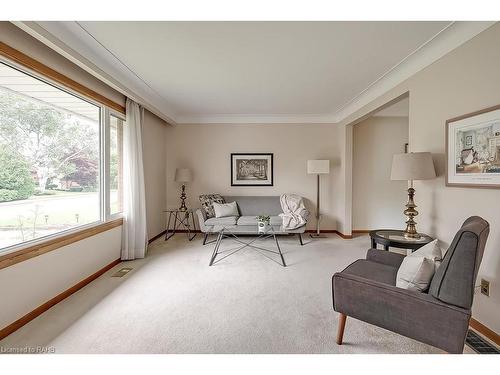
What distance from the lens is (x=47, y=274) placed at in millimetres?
2119

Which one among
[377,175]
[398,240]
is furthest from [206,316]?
[377,175]

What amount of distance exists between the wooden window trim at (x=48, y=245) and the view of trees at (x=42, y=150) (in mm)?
443

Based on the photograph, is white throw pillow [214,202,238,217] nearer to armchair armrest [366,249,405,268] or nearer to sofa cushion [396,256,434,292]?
armchair armrest [366,249,405,268]

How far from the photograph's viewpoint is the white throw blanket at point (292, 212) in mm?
4121

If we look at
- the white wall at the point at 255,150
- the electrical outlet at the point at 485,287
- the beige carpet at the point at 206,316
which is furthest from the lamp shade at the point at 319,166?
the electrical outlet at the point at 485,287

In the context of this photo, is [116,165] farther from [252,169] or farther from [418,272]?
[418,272]

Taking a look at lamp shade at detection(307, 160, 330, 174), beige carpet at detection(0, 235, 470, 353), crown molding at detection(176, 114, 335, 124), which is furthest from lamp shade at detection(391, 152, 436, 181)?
crown molding at detection(176, 114, 335, 124)

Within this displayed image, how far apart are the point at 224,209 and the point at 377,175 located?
3316mm

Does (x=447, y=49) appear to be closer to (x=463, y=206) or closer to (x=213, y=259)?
(x=463, y=206)

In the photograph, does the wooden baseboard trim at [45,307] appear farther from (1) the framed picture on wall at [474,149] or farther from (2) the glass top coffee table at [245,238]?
(1) the framed picture on wall at [474,149]

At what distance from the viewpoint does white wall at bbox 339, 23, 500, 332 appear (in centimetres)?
169

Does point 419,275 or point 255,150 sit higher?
point 255,150

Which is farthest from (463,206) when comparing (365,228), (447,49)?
(365,228)

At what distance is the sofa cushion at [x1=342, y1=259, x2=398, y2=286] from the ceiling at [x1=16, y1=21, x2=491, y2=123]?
2.00 meters
